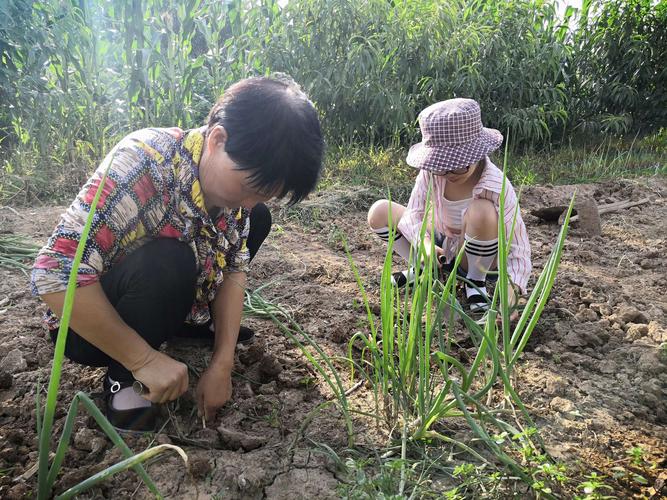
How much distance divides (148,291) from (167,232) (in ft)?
0.47

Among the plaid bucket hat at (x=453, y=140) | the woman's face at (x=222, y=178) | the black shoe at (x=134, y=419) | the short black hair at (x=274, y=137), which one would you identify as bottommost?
the black shoe at (x=134, y=419)

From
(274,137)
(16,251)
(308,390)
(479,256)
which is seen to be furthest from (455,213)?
(16,251)

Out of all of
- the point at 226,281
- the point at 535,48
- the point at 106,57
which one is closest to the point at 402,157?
the point at 535,48

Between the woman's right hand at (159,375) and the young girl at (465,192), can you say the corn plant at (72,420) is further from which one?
the young girl at (465,192)

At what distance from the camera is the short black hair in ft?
3.54

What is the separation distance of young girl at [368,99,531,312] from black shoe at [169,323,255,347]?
505 millimetres

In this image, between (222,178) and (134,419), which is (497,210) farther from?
(134,419)

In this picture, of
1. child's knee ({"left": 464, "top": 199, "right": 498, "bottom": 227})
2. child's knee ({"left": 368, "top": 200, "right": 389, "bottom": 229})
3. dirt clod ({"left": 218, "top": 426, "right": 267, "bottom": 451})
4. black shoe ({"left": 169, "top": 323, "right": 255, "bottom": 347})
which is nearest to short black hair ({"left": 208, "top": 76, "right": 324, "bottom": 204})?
dirt clod ({"left": 218, "top": 426, "right": 267, "bottom": 451})

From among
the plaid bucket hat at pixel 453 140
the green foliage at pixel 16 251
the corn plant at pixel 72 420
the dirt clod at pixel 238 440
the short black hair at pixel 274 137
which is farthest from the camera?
the green foliage at pixel 16 251

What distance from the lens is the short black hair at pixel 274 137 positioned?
108 cm

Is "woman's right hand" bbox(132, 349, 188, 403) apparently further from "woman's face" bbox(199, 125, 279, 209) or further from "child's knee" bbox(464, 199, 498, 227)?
"child's knee" bbox(464, 199, 498, 227)

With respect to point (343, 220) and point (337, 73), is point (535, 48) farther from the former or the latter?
point (343, 220)

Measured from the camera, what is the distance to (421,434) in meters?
1.17

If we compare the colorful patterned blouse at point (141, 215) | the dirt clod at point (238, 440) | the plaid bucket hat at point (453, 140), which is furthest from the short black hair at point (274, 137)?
the plaid bucket hat at point (453, 140)
